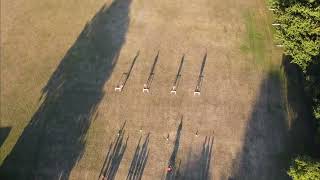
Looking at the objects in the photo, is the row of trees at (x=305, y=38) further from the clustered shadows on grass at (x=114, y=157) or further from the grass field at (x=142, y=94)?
the clustered shadows on grass at (x=114, y=157)

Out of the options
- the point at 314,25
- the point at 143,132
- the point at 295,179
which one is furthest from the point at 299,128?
the point at 143,132

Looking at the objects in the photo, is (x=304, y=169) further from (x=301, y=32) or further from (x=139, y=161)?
(x=301, y=32)

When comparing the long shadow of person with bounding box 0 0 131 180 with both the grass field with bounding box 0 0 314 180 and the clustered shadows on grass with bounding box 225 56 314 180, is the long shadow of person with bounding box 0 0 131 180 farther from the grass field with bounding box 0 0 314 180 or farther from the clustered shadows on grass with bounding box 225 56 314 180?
the clustered shadows on grass with bounding box 225 56 314 180

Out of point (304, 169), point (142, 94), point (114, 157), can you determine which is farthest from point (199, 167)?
point (142, 94)

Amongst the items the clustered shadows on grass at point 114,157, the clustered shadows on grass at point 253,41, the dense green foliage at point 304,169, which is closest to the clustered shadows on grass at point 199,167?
the clustered shadows on grass at point 114,157

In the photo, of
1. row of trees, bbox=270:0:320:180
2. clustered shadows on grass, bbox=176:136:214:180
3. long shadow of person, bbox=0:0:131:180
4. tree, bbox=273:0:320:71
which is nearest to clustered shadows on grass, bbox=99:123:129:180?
long shadow of person, bbox=0:0:131:180

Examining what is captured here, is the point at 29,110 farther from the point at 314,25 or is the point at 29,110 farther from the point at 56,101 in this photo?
the point at 314,25
